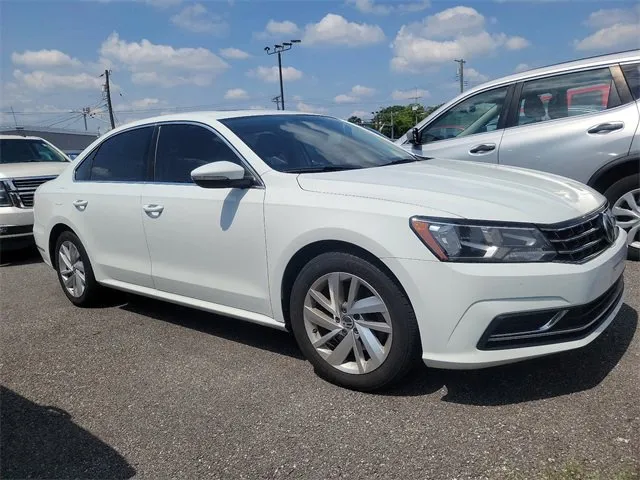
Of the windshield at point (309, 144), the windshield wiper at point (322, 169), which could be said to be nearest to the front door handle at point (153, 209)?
the windshield at point (309, 144)

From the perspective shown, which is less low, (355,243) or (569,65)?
(569,65)

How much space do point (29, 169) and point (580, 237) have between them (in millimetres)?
7418

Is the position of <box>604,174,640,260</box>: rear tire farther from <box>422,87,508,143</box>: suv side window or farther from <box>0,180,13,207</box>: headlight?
<box>0,180,13,207</box>: headlight

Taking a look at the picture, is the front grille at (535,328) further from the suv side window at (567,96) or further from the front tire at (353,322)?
the suv side window at (567,96)

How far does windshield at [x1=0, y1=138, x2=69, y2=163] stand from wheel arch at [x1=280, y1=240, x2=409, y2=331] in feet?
23.2

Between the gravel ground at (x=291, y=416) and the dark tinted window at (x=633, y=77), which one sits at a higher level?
the dark tinted window at (x=633, y=77)

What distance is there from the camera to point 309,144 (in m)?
3.71

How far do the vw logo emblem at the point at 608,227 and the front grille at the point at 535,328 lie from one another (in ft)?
1.71

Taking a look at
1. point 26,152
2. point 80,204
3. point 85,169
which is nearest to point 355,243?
point 80,204

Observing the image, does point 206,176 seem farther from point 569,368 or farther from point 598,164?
point 598,164

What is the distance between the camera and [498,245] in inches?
101

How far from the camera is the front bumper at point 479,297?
8.26 feet

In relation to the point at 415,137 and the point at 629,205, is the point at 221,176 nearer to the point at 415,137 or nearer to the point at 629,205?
the point at 415,137

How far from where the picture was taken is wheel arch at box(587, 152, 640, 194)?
15.8ft
